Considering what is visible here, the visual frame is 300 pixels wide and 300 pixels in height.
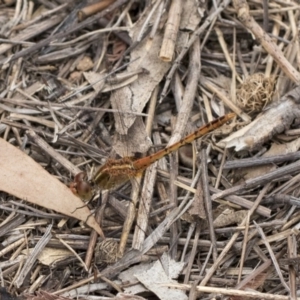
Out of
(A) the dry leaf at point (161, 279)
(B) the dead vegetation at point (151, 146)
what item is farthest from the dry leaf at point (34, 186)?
(A) the dry leaf at point (161, 279)

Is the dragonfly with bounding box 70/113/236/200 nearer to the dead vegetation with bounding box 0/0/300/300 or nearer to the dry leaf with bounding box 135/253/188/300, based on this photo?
the dead vegetation with bounding box 0/0/300/300

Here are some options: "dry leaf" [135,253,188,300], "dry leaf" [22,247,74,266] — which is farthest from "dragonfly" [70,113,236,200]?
"dry leaf" [135,253,188,300]

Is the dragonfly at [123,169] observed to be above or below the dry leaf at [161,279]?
above

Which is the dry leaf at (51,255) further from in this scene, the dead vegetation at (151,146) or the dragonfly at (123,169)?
the dragonfly at (123,169)

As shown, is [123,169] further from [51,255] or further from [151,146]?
[51,255]

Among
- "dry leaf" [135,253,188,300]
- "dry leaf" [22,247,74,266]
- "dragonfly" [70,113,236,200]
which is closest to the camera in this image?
"dry leaf" [135,253,188,300]

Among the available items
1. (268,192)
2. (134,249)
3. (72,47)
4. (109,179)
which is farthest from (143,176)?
(72,47)

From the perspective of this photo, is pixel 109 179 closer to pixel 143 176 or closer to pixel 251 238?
pixel 143 176
